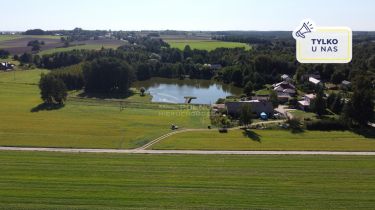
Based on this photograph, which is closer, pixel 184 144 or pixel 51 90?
pixel 184 144

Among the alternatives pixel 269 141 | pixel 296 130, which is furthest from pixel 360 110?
pixel 269 141

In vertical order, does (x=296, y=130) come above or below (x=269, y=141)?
above

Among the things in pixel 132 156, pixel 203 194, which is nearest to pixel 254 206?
pixel 203 194

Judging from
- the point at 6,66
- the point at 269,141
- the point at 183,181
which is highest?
the point at 6,66

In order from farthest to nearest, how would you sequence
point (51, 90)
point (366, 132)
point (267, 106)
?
1. point (51, 90)
2. point (267, 106)
3. point (366, 132)

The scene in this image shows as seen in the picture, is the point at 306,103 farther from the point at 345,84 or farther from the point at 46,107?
the point at 46,107

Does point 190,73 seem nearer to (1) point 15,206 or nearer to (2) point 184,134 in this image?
(2) point 184,134

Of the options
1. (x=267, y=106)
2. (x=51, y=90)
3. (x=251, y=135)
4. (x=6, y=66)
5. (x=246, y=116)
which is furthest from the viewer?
(x=6, y=66)
